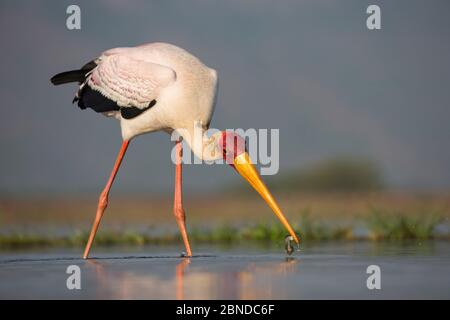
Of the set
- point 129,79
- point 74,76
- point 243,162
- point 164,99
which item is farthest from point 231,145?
point 74,76

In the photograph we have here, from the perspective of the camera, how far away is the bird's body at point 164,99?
12.3 metres

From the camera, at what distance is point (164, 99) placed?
1261 centimetres

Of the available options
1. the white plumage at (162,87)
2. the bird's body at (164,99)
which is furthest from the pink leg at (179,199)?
the white plumage at (162,87)

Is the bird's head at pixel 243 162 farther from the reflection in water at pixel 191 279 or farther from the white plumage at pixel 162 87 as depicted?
the reflection in water at pixel 191 279

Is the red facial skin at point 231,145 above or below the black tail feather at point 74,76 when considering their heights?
below

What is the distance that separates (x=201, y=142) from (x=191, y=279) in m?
3.51

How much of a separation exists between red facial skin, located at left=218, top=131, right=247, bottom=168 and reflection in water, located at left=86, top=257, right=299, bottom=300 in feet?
4.86

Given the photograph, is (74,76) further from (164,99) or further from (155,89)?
(164,99)

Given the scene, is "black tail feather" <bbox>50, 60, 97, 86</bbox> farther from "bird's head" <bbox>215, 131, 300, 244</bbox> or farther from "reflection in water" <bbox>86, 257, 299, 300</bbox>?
"reflection in water" <bbox>86, 257, 299, 300</bbox>

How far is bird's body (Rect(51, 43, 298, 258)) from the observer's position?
12273 millimetres

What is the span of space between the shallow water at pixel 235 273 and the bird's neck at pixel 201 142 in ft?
4.32

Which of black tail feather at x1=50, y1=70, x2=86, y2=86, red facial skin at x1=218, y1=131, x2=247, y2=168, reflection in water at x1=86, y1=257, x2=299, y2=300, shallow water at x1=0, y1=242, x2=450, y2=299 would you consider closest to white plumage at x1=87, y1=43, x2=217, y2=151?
red facial skin at x1=218, y1=131, x2=247, y2=168

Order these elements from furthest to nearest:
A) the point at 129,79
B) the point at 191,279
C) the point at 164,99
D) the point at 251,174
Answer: the point at 129,79, the point at 164,99, the point at 251,174, the point at 191,279
